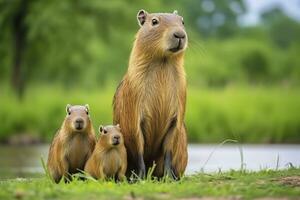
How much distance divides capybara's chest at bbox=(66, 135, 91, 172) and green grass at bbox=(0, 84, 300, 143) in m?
18.3

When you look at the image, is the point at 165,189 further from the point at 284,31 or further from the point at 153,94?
the point at 284,31

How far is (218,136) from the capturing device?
97.4 ft

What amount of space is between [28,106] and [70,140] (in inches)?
819

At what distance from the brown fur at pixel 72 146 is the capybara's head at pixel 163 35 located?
3.33 feet

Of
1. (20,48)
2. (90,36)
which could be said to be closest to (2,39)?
(20,48)

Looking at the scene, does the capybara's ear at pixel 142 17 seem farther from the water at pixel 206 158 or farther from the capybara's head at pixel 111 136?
the water at pixel 206 158

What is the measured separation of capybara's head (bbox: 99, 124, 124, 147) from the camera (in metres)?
9.76

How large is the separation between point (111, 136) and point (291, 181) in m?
1.94

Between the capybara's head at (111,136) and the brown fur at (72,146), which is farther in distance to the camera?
the brown fur at (72,146)

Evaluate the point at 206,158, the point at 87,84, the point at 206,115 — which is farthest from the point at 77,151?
the point at 87,84

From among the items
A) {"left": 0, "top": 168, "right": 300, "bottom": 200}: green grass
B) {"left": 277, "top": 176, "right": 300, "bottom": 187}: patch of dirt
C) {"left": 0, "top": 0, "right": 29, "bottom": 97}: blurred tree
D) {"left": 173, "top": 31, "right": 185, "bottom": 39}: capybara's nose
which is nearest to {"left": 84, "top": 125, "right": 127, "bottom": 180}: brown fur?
{"left": 0, "top": 168, "right": 300, "bottom": 200}: green grass

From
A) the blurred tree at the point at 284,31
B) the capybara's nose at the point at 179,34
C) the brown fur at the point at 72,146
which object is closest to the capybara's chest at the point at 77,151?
the brown fur at the point at 72,146

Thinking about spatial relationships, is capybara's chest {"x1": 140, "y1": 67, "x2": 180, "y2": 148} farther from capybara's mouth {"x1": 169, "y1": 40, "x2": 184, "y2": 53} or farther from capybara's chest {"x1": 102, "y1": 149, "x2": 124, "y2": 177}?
capybara's chest {"x1": 102, "y1": 149, "x2": 124, "y2": 177}

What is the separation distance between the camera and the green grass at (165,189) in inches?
324
